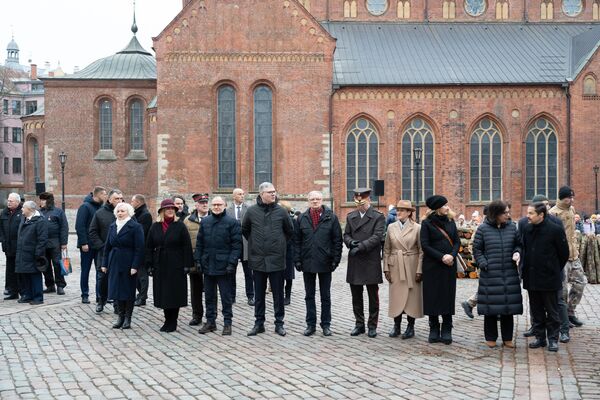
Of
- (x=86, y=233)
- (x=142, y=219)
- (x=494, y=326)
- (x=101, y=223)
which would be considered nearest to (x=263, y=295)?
(x=494, y=326)

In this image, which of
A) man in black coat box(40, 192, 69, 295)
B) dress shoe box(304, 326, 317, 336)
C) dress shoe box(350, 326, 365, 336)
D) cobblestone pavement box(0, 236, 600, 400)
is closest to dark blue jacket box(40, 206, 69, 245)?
man in black coat box(40, 192, 69, 295)

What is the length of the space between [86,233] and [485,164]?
22456 millimetres

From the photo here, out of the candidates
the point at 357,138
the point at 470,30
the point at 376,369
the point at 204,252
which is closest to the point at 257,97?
the point at 357,138

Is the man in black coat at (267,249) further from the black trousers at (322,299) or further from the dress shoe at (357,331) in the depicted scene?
the dress shoe at (357,331)

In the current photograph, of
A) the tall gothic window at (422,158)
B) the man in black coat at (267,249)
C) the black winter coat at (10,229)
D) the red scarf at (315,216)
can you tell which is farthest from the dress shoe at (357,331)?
the tall gothic window at (422,158)

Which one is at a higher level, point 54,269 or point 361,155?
point 361,155

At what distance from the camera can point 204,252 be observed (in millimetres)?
11211

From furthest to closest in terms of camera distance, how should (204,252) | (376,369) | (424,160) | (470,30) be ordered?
(470,30) < (424,160) < (204,252) < (376,369)

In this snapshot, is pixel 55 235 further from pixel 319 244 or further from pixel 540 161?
pixel 540 161

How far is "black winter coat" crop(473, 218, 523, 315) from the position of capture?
9.88 m

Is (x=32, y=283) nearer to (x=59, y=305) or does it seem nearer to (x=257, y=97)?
(x=59, y=305)

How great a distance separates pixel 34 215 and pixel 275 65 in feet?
61.1

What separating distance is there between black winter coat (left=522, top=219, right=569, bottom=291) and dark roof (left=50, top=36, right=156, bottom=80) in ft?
96.6

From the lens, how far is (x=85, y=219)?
572 inches
